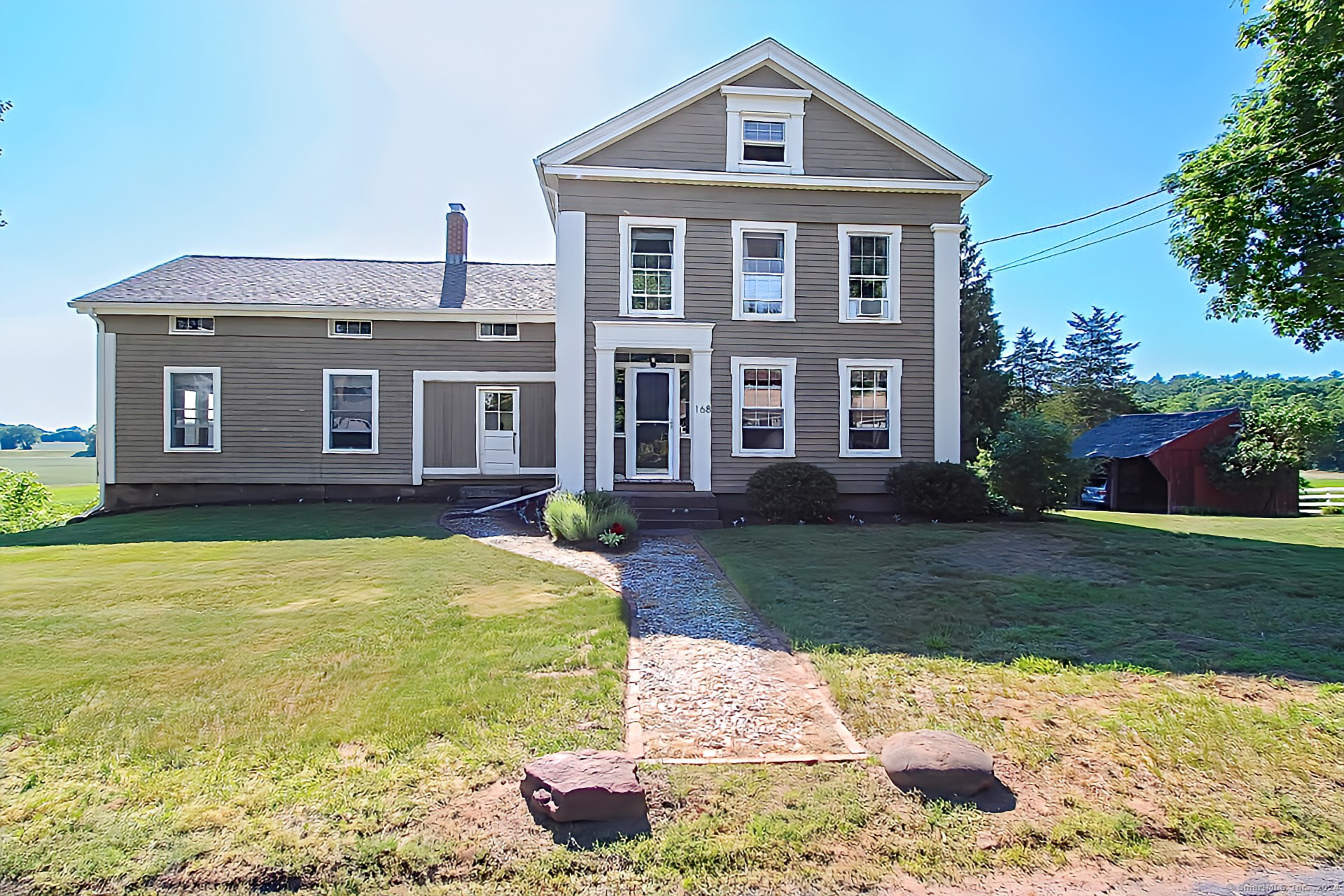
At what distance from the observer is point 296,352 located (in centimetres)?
1623

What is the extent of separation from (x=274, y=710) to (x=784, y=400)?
439 inches

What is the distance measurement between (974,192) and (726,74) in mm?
5380

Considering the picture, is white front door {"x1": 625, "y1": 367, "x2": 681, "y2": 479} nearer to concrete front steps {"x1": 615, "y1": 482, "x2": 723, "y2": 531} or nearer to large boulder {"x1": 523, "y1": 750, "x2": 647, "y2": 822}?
concrete front steps {"x1": 615, "y1": 482, "x2": 723, "y2": 531}

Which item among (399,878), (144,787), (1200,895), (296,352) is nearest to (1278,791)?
(1200,895)

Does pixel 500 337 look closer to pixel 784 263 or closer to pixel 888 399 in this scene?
pixel 784 263

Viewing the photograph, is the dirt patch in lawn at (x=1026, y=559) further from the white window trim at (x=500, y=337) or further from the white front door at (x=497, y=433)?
the white window trim at (x=500, y=337)

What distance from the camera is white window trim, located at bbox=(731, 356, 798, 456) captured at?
14.1 meters

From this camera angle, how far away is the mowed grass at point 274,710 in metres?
3.11

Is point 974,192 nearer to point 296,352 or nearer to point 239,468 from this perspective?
point 296,352

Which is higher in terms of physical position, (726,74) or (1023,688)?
(726,74)

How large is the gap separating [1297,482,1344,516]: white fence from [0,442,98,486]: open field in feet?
114

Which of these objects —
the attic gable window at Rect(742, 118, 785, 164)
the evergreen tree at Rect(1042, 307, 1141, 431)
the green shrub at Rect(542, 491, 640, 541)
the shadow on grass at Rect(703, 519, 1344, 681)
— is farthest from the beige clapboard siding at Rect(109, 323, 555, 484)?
the evergreen tree at Rect(1042, 307, 1141, 431)

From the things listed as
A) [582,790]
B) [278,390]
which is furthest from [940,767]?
[278,390]

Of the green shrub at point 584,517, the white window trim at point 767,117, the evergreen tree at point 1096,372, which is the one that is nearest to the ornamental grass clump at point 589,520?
the green shrub at point 584,517
